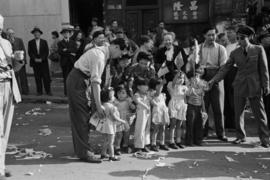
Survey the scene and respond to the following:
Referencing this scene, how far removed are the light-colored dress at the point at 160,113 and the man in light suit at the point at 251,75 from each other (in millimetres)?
1149

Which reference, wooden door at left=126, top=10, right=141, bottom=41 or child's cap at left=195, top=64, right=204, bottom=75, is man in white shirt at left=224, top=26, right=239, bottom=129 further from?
wooden door at left=126, top=10, right=141, bottom=41

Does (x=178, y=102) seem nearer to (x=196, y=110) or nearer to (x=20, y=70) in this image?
(x=196, y=110)

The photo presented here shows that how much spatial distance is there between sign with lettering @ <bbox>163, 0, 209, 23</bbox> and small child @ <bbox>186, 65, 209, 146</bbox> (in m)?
8.21

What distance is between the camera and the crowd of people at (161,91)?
22.7ft

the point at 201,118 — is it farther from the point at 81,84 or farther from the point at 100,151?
the point at 81,84

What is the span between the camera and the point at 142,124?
295 inches

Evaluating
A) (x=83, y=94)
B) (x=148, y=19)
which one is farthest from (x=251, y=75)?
(x=148, y=19)

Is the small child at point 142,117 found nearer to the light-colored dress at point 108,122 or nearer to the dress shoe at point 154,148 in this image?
the dress shoe at point 154,148

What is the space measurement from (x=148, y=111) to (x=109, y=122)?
823mm

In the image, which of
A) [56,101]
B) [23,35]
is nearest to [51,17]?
[23,35]

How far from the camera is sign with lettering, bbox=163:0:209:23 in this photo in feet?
52.4

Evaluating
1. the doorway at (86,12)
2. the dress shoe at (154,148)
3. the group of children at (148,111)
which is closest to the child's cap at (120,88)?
the group of children at (148,111)

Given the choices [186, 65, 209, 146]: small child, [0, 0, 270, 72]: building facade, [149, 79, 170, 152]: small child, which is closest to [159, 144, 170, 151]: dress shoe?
[149, 79, 170, 152]: small child

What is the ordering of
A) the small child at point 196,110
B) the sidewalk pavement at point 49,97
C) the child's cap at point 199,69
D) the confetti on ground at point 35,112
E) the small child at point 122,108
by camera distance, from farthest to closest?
the sidewalk pavement at point 49,97, the confetti on ground at point 35,112, the child's cap at point 199,69, the small child at point 196,110, the small child at point 122,108
